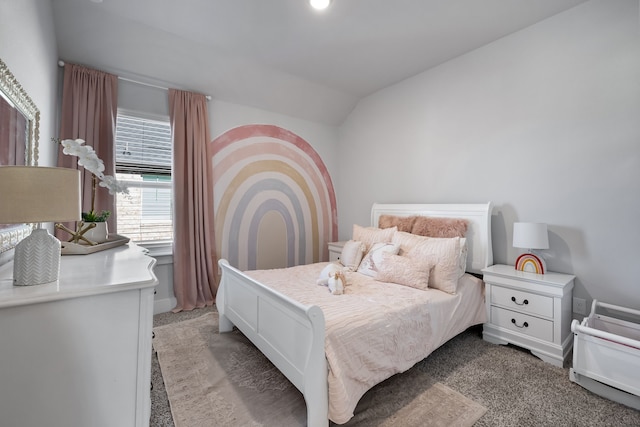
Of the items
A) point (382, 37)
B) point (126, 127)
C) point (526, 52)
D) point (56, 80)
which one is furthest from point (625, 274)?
point (56, 80)

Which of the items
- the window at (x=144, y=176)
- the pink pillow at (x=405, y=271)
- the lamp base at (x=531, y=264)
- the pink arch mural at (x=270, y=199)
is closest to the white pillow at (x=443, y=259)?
the pink pillow at (x=405, y=271)

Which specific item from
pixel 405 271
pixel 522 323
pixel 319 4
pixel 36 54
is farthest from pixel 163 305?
pixel 522 323

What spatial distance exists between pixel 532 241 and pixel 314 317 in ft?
6.66

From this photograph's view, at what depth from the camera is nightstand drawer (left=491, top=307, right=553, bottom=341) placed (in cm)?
217

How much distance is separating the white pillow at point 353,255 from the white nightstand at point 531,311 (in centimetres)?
114

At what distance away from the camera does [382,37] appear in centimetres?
272

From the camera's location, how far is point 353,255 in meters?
2.93

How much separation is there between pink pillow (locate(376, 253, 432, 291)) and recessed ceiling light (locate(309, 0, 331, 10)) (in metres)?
2.17

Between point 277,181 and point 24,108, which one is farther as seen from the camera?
point 277,181

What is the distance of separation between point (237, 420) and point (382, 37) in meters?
3.27

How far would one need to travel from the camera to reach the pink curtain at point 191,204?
122 inches

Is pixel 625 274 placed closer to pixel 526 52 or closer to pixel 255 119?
pixel 526 52

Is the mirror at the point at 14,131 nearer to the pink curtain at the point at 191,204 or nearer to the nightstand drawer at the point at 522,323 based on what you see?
the pink curtain at the point at 191,204

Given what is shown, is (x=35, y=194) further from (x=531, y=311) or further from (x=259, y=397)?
(x=531, y=311)
